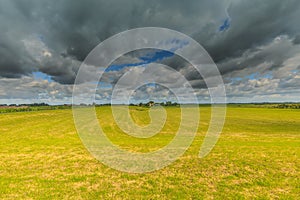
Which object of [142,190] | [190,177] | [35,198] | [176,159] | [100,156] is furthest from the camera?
[100,156]

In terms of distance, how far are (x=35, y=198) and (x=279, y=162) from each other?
16.3m

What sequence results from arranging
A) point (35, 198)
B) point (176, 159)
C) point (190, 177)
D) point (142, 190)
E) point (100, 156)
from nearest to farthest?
point (35, 198) < point (142, 190) < point (190, 177) < point (176, 159) < point (100, 156)

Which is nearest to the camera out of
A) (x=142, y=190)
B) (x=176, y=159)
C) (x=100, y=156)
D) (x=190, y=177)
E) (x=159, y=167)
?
(x=142, y=190)

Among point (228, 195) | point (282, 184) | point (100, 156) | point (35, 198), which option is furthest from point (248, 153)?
point (35, 198)

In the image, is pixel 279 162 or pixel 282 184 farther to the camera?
pixel 279 162

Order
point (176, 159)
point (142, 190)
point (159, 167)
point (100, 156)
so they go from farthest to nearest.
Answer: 1. point (100, 156)
2. point (176, 159)
3. point (159, 167)
4. point (142, 190)

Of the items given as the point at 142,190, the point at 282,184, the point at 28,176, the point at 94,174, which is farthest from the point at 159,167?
the point at 28,176

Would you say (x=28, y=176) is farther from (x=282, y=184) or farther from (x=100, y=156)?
(x=282, y=184)

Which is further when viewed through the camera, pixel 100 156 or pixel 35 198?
pixel 100 156

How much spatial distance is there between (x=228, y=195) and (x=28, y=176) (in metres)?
11.9

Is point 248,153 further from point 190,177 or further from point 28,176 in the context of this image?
point 28,176

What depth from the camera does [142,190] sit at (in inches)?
368

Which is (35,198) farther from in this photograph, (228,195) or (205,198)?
(228,195)

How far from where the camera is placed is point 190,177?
10.9 metres
